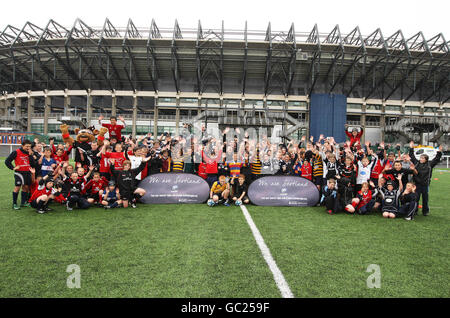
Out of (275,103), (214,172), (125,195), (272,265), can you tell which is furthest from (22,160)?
(275,103)

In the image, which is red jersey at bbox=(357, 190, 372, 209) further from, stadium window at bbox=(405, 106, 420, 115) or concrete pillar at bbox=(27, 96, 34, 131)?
concrete pillar at bbox=(27, 96, 34, 131)

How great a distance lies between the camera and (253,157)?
889 centimetres

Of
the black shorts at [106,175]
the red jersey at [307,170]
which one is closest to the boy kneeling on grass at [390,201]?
the red jersey at [307,170]

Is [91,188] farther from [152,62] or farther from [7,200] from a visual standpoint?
[152,62]

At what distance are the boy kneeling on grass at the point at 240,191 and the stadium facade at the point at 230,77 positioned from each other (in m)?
22.3

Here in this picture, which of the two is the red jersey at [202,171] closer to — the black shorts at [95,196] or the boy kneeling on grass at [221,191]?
the boy kneeling on grass at [221,191]

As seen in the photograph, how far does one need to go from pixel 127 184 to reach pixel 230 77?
32204 mm

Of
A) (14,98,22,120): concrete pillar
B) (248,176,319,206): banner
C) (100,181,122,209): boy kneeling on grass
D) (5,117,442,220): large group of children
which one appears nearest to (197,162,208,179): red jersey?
(5,117,442,220): large group of children

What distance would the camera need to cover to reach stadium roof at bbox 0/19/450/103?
3212cm

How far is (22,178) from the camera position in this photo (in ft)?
23.5

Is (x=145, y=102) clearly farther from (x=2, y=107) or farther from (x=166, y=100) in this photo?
(x=2, y=107)

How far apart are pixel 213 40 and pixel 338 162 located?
2883 centimetres

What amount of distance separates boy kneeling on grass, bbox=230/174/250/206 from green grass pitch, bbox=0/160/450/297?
1.03 meters
